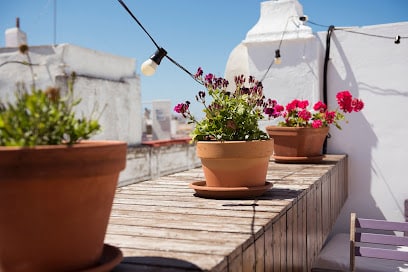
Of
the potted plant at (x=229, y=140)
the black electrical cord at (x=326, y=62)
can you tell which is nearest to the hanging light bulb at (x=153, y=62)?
the potted plant at (x=229, y=140)

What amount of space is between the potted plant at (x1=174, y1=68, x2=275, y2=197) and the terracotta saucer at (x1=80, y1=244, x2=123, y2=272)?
1.04 metres

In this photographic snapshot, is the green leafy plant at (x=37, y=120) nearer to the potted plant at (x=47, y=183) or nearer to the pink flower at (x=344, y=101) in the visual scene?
the potted plant at (x=47, y=183)

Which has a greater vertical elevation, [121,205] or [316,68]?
[316,68]

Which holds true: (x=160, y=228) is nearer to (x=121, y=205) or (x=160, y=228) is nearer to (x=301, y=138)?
(x=121, y=205)

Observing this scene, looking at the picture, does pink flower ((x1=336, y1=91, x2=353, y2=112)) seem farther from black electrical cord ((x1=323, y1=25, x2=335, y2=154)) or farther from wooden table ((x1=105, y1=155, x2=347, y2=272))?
wooden table ((x1=105, y1=155, x2=347, y2=272))

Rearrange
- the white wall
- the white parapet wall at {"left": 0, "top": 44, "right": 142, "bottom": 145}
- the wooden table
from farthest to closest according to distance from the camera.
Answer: the white parapet wall at {"left": 0, "top": 44, "right": 142, "bottom": 145}, the white wall, the wooden table

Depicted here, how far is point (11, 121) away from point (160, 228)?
82 cm

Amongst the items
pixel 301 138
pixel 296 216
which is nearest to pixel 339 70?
pixel 301 138

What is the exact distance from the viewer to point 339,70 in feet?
16.0

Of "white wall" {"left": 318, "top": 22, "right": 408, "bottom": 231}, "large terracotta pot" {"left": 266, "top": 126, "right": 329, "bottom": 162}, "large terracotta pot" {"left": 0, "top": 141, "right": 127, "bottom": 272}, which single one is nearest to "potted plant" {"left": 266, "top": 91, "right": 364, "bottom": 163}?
"large terracotta pot" {"left": 266, "top": 126, "right": 329, "bottom": 162}

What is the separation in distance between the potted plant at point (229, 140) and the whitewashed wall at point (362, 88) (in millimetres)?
2598

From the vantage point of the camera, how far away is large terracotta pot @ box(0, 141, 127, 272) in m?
0.97

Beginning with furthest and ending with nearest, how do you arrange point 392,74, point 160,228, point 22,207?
1. point 392,74
2. point 160,228
3. point 22,207

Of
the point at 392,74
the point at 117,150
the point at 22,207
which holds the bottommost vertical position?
the point at 22,207
